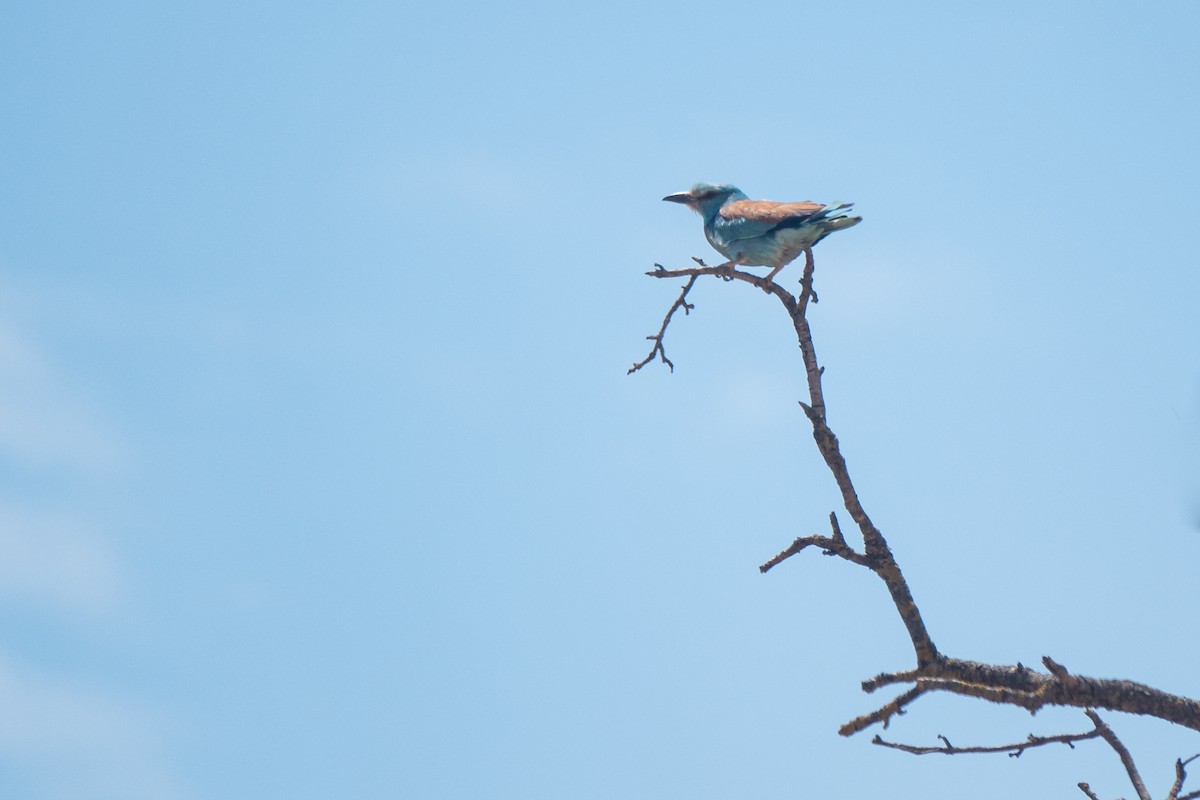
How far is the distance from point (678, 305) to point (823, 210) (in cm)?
194

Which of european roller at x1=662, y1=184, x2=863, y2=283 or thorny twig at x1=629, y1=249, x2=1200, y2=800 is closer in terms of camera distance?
thorny twig at x1=629, y1=249, x2=1200, y2=800

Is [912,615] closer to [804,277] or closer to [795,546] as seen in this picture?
[795,546]

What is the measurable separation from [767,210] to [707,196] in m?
1.36

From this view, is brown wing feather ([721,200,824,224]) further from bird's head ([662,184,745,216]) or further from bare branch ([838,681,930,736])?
bare branch ([838,681,930,736])

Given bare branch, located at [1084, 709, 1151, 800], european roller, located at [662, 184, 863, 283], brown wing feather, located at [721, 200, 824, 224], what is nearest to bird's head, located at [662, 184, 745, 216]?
european roller, located at [662, 184, 863, 283]

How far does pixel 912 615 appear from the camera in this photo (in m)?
4.03

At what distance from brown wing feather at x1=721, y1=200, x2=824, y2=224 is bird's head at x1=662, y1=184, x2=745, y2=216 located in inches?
22.7

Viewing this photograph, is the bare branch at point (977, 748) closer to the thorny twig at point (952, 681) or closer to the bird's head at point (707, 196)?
the thorny twig at point (952, 681)

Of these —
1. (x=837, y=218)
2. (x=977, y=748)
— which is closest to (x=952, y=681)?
(x=977, y=748)

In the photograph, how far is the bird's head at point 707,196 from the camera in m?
8.49

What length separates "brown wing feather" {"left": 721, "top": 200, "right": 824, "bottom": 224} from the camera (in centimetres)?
700

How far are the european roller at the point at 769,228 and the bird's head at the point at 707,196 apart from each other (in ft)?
0.78

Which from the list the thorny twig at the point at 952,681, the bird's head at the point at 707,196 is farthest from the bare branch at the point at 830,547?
the bird's head at the point at 707,196

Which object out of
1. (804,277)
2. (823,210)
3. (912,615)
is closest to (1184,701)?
(912,615)
